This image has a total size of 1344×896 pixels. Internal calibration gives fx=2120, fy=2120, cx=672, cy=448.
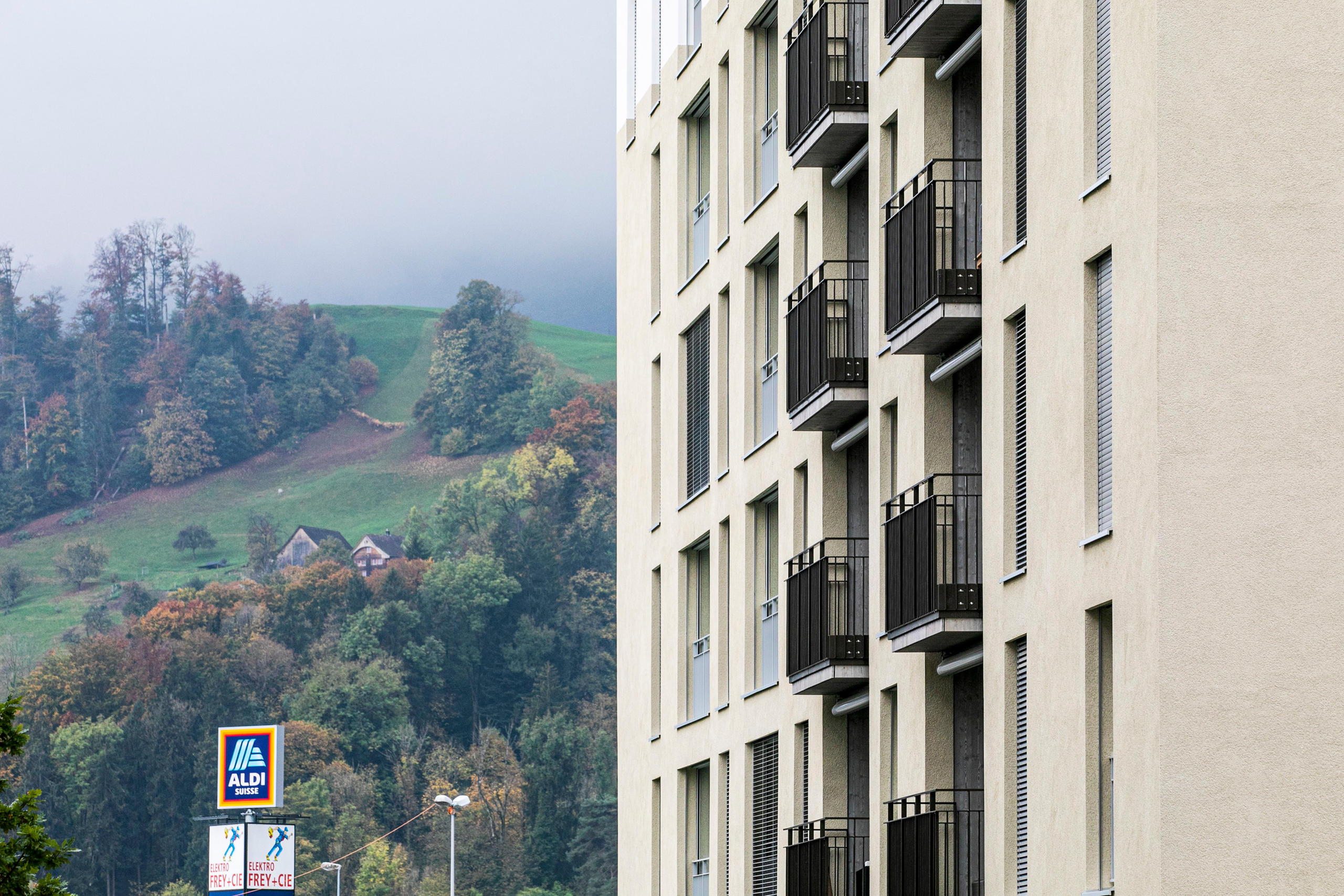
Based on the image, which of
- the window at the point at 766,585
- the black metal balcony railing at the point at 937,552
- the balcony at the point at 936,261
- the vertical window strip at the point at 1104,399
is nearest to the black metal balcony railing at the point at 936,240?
the balcony at the point at 936,261

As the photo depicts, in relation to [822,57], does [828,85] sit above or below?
below

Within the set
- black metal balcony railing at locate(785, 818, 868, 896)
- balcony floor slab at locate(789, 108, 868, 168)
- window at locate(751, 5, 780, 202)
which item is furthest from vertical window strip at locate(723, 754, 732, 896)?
balcony floor slab at locate(789, 108, 868, 168)

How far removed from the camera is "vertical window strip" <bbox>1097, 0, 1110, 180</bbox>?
19.3 m

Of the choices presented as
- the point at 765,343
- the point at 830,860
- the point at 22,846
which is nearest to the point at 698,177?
the point at 765,343

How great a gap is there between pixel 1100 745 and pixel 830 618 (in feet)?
28.5

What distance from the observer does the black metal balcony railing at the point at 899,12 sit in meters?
23.2

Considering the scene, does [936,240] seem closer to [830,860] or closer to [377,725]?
[830,860]

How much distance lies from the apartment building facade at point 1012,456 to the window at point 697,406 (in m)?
0.12

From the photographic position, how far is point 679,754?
116 feet

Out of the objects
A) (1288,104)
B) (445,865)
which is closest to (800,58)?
(1288,104)

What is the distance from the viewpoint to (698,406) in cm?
3553

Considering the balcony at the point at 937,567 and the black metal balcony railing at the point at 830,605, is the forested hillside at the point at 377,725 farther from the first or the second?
the balcony at the point at 937,567

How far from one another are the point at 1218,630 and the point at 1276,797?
4.58ft

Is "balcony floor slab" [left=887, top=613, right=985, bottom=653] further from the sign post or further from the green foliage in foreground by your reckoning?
the sign post
